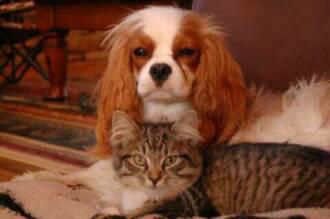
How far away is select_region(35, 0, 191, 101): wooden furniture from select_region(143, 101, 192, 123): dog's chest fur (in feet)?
3.13

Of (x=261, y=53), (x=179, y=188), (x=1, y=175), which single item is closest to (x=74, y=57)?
(x=1, y=175)

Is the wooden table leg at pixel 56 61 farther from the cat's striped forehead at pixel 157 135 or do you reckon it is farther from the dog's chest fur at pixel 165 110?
the cat's striped forehead at pixel 157 135

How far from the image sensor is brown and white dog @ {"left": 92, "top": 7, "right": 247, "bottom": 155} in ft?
4.12

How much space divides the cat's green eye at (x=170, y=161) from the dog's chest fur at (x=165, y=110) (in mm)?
157

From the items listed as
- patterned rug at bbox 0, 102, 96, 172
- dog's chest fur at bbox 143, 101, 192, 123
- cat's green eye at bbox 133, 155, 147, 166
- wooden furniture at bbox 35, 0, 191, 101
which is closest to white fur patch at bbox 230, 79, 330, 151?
dog's chest fur at bbox 143, 101, 192, 123

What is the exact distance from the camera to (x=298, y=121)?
4.22 feet

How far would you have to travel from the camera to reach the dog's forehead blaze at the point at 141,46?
1.27m

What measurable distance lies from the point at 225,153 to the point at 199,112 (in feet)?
0.50

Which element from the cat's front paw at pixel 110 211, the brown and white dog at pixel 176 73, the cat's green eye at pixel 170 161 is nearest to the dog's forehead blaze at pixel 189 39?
the brown and white dog at pixel 176 73

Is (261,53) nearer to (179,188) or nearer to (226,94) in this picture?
(226,94)

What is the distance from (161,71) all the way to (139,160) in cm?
21

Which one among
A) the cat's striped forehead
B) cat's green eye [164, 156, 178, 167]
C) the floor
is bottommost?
the floor

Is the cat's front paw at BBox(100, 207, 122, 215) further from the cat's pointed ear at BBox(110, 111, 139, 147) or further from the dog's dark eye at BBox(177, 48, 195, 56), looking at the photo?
the dog's dark eye at BBox(177, 48, 195, 56)

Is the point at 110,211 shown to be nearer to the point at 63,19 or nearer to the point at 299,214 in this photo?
the point at 299,214
